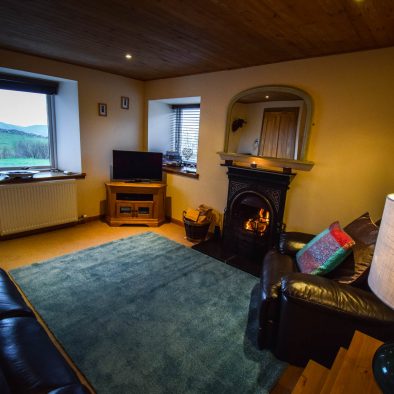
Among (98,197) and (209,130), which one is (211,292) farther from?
(98,197)

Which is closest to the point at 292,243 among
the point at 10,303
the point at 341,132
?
the point at 341,132

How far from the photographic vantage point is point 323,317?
157 centimetres

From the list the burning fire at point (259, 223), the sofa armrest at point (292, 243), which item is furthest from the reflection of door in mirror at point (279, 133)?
the sofa armrest at point (292, 243)

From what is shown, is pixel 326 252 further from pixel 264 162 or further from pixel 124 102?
pixel 124 102

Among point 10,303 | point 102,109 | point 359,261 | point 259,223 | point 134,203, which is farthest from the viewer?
point 134,203

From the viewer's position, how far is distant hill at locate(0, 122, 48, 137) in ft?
12.1

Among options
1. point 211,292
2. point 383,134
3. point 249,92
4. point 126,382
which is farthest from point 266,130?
point 126,382

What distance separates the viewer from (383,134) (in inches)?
97.1

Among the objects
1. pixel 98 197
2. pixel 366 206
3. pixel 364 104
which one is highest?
pixel 364 104

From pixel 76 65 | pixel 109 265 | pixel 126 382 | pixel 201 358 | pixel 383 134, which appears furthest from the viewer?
pixel 76 65

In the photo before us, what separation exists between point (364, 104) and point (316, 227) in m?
1.36

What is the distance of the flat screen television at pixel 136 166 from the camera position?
14.2 feet

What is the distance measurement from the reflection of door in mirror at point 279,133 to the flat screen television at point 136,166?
6.39 feet

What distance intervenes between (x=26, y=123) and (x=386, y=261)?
4.56 meters
